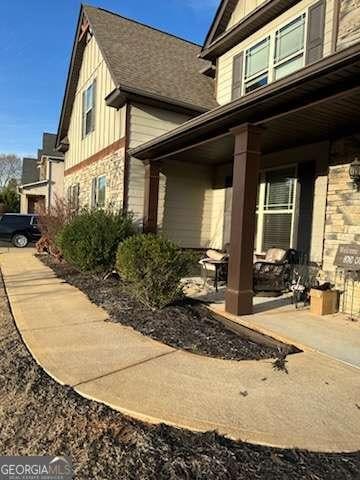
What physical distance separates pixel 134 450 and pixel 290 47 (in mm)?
8150

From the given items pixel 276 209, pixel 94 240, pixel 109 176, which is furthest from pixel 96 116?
pixel 276 209

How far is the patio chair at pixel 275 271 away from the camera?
711 cm

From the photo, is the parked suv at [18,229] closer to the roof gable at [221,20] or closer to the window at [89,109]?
the window at [89,109]

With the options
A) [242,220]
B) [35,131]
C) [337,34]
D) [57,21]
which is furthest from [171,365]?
[35,131]

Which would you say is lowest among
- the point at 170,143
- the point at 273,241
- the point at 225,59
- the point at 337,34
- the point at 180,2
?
the point at 273,241

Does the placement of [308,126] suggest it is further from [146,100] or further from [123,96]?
[123,96]

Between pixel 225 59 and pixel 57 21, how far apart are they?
7.54 meters

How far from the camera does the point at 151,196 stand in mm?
9305

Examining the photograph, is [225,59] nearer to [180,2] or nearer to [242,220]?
[180,2]

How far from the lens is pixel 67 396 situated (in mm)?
3047

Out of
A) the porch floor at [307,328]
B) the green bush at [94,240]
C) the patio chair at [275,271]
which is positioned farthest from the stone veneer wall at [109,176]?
the porch floor at [307,328]

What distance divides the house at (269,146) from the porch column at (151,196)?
2 centimetres

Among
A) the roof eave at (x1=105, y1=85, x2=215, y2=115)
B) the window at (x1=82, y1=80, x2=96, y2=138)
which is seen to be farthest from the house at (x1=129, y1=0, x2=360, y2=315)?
the window at (x1=82, y1=80, x2=96, y2=138)

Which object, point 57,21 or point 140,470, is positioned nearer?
point 140,470
